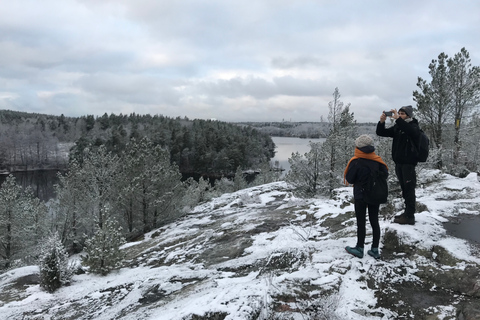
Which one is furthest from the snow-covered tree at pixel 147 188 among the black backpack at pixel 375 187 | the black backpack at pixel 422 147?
the black backpack at pixel 422 147

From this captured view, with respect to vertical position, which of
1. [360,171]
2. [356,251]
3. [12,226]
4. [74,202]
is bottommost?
[12,226]

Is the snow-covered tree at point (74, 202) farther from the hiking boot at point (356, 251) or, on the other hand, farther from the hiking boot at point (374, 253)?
the hiking boot at point (374, 253)

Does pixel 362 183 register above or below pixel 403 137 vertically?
below

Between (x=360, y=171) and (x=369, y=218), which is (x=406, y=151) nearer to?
(x=360, y=171)

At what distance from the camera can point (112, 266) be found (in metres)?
7.66

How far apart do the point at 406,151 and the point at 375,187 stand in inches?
48.3

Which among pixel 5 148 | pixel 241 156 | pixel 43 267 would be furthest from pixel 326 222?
pixel 5 148

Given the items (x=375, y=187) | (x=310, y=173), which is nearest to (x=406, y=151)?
(x=375, y=187)

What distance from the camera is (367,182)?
176 inches

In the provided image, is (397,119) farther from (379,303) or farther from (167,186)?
(167,186)

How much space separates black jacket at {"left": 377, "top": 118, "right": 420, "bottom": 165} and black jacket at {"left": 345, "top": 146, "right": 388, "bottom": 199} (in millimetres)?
880

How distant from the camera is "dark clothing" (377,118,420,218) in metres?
4.94

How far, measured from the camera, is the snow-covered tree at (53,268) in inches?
257

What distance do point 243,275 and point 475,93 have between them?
21580 mm
